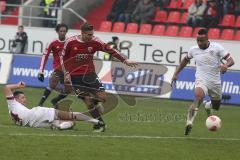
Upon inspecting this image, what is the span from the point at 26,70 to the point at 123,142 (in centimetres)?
1493

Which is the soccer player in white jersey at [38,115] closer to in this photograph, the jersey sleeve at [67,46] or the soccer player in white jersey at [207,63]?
the jersey sleeve at [67,46]

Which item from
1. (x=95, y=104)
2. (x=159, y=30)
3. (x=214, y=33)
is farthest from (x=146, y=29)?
(x=95, y=104)

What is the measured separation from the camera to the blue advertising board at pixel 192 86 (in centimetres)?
2589

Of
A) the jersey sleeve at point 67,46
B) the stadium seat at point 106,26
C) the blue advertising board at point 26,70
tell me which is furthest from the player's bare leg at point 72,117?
the stadium seat at point 106,26

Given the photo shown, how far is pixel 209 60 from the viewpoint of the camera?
54.2 feet

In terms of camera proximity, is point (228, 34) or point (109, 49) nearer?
point (109, 49)

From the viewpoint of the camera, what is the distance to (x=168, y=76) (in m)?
26.3

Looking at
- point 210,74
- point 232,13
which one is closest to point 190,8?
point 232,13

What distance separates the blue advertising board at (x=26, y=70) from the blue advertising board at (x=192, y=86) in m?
4.75

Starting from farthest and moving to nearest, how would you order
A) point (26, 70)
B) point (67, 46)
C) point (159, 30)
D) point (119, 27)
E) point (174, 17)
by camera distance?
point (119, 27)
point (174, 17)
point (159, 30)
point (26, 70)
point (67, 46)

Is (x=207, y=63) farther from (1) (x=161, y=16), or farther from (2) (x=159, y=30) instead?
(1) (x=161, y=16)

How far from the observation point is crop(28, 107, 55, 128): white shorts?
51.0 feet

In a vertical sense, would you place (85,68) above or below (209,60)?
below

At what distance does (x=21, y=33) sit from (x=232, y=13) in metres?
8.68
